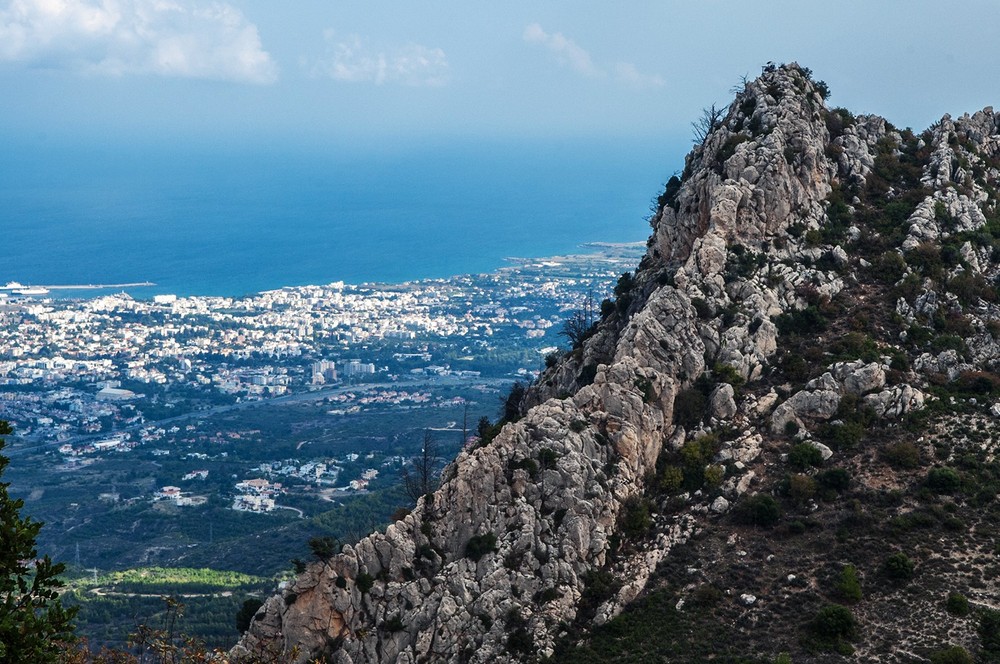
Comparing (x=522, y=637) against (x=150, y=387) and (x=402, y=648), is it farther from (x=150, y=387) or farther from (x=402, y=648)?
(x=150, y=387)

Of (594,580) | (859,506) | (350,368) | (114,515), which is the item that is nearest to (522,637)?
(594,580)

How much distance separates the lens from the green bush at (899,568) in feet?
87.4

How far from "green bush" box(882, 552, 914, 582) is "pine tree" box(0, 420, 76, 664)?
66.3 feet

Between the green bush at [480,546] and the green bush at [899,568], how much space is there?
10.4 metres

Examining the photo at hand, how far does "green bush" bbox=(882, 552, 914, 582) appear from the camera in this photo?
26625 mm

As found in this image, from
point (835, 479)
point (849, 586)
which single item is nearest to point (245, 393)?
point (835, 479)

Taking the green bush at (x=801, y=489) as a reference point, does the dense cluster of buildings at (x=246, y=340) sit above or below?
above

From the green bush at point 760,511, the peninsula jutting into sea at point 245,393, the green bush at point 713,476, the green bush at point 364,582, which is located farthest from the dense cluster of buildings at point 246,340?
the green bush at point 760,511

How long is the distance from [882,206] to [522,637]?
80.8ft

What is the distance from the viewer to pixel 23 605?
15.0 metres

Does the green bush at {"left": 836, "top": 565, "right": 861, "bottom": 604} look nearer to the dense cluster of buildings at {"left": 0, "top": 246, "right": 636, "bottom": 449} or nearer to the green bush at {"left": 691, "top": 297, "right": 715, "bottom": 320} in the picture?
the green bush at {"left": 691, "top": 297, "right": 715, "bottom": 320}

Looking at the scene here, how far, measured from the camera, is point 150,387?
408 ft

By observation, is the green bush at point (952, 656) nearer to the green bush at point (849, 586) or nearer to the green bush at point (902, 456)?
the green bush at point (849, 586)

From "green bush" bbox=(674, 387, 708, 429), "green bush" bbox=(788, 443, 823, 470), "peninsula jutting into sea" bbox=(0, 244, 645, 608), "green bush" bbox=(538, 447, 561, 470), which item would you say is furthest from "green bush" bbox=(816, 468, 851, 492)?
"peninsula jutting into sea" bbox=(0, 244, 645, 608)
